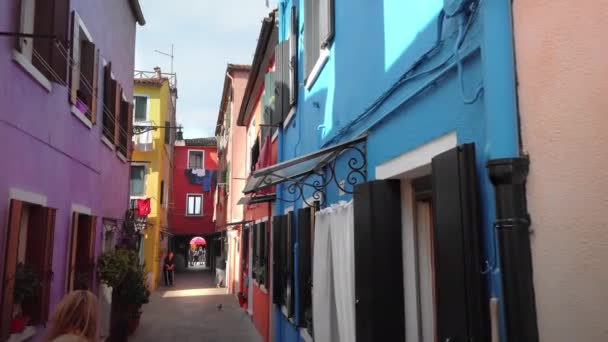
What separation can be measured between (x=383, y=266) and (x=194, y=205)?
123 feet

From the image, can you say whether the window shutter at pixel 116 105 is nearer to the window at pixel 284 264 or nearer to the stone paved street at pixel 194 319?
the window at pixel 284 264

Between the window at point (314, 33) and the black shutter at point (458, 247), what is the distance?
3.50 m

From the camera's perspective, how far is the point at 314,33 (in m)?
7.23

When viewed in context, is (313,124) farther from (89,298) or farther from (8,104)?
(89,298)

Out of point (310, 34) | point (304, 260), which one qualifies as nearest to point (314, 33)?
point (310, 34)

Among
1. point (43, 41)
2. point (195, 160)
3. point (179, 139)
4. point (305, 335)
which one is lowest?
point (305, 335)

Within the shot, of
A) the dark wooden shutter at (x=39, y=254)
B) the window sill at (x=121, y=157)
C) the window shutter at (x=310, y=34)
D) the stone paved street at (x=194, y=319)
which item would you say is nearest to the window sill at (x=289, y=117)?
the window shutter at (x=310, y=34)

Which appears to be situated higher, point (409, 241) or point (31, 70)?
point (31, 70)

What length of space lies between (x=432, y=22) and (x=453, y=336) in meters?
1.77

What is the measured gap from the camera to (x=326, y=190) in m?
6.11

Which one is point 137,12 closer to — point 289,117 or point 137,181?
point 289,117

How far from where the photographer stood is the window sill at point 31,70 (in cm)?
A: 519

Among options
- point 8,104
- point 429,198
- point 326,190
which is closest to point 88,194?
point 8,104

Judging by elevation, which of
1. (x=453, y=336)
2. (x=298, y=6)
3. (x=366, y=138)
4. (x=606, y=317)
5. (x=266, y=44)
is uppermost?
(x=266, y=44)
